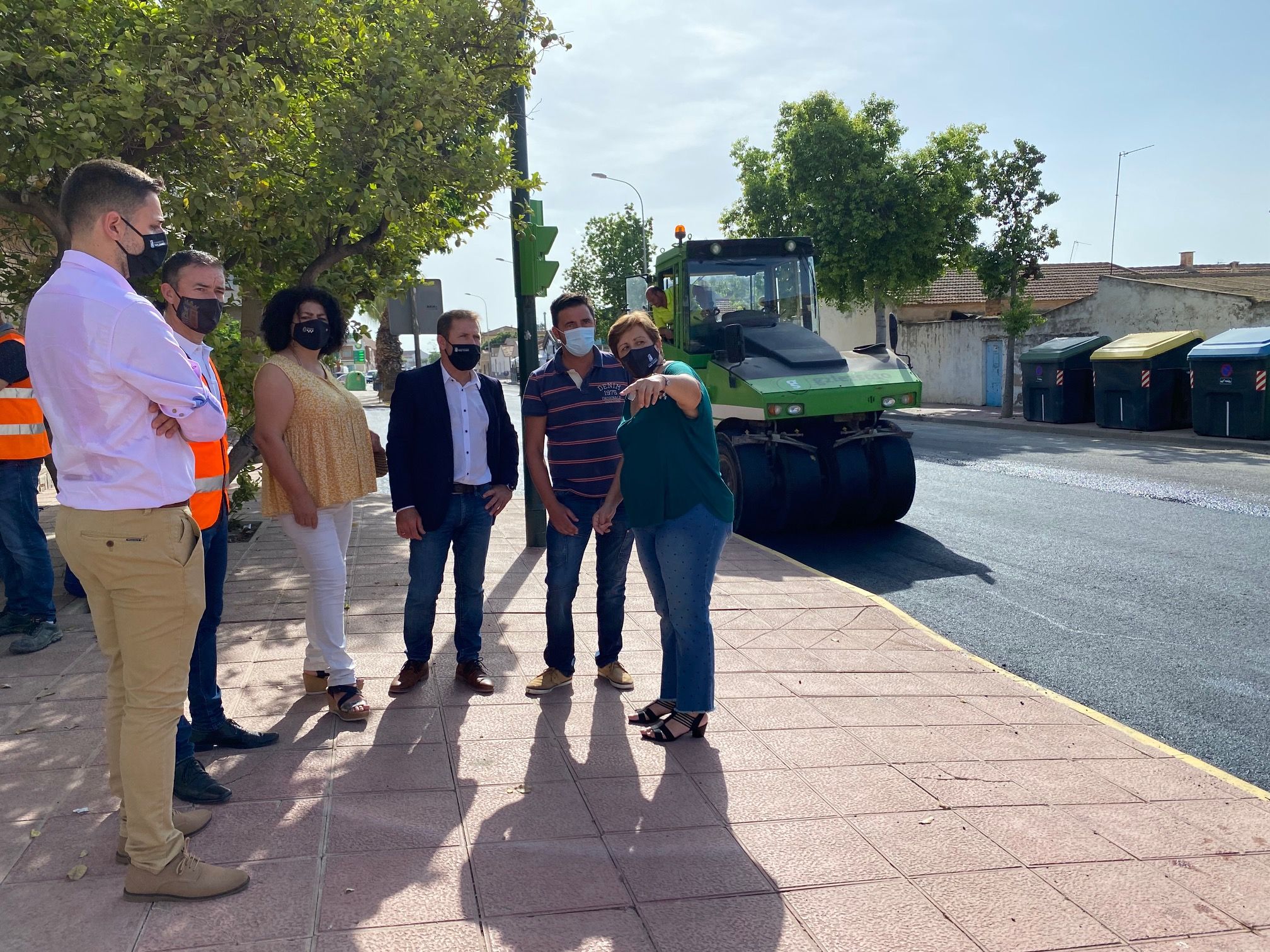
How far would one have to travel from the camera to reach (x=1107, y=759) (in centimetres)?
421

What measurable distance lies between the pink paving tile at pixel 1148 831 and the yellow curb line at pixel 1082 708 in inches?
22.5

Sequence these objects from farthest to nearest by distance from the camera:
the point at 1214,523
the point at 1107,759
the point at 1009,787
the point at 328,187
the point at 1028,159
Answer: the point at 1028,159, the point at 1214,523, the point at 328,187, the point at 1107,759, the point at 1009,787

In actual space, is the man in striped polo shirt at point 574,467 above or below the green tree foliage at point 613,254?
below

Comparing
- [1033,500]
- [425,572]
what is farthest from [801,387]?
[425,572]

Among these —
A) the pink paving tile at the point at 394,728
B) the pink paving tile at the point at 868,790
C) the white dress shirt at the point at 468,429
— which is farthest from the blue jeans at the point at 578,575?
the pink paving tile at the point at 868,790

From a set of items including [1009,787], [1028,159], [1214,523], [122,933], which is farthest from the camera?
[1028,159]

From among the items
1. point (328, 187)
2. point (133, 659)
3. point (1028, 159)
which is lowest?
point (133, 659)

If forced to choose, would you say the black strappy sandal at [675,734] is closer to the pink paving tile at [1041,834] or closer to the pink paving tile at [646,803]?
the pink paving tile at [646,803]

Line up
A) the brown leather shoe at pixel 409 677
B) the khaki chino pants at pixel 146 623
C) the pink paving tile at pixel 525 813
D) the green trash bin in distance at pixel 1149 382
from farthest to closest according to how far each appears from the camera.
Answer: the green trash bin in distance at pixel 1149 382 → the brown leather shoe at pixel 409 677 → the pink paving tile at pixel 525 813 → the khaki chino pants at pixel 146 623

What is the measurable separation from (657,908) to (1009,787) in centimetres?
164

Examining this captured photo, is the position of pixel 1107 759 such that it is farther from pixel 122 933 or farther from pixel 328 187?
pixel 328 187

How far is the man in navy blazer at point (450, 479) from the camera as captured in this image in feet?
15.1

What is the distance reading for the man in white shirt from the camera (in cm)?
271

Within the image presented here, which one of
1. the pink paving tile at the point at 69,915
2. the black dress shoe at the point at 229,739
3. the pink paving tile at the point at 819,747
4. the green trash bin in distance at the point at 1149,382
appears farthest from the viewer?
the green trash bin in distance at the point at 1149,382
